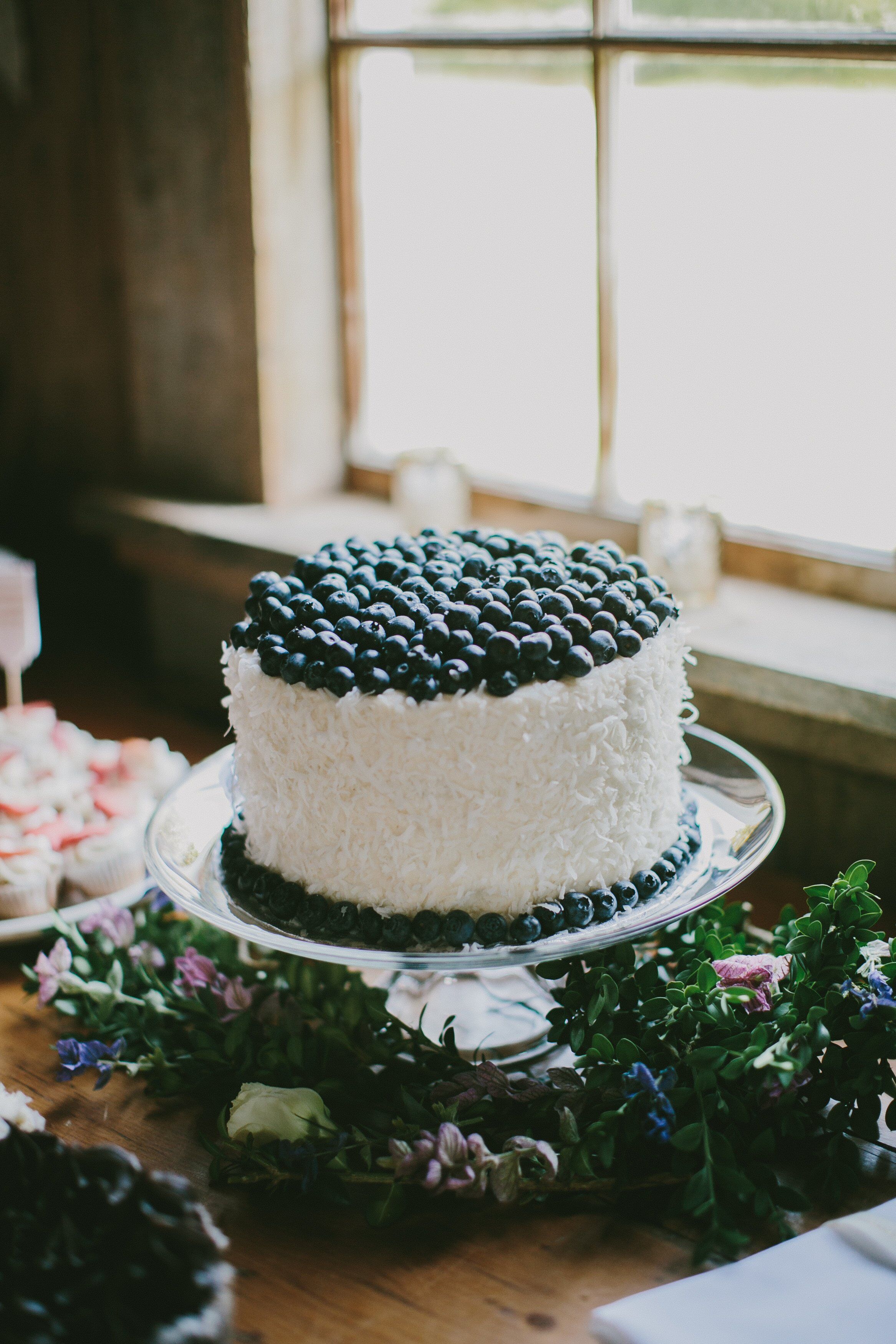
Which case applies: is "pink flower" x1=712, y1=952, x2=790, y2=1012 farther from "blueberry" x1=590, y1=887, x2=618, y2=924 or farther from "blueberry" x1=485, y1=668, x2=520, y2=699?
"blueberry" x1=485, y1=668, x2=520, y2=699

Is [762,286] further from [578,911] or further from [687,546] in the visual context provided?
[578,911]

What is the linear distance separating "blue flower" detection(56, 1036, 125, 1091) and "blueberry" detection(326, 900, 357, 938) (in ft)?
0.71

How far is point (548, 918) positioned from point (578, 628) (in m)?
0.21

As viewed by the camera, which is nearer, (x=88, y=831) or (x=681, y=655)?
(x=681, y=655)

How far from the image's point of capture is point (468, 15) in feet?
5.16

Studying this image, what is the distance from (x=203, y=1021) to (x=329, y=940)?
0.55 ft

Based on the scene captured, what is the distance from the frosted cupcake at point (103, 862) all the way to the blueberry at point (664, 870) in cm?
50

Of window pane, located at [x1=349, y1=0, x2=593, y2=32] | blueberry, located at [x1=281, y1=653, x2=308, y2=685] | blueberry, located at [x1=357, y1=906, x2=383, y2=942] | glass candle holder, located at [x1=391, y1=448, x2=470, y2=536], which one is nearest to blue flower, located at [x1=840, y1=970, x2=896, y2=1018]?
blueberry, located at [x1=357, y1=906, x2=383, y2=942]

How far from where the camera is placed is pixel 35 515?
2.14 m

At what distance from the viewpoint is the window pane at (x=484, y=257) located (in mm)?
1542

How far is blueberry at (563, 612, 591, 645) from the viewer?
3.04 ft

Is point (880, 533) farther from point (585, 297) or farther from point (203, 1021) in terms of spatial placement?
point (203, 1021)

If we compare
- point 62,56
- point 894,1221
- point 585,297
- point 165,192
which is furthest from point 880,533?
point 62,56

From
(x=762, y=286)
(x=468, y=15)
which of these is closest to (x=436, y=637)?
(x=762, y=286)
